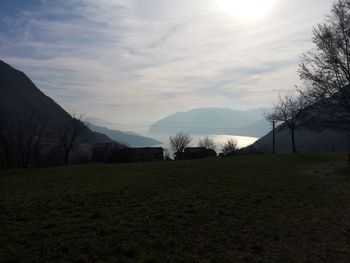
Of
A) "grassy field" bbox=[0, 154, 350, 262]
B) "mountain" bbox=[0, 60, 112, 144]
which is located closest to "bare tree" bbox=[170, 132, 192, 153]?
"mountain" bbox=[0, 60, 112, 144]

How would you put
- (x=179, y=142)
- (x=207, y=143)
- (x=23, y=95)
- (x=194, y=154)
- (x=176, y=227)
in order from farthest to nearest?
1. (x=23, y=95)
2. (x=207, y=143)
3. (x=179, y=142)
4. (x=194, y=154)
5. (x=176, y=227)

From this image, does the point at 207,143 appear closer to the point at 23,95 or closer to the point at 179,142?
the point at 179,142

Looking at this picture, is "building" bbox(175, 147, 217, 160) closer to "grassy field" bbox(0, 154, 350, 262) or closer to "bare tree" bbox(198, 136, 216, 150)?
"bare tree" bbox(198, 136, 216, 150)

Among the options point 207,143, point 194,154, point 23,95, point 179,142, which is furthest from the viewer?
point 23,95

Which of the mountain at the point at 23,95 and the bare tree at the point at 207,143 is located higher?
the mountain at the point at 23,95

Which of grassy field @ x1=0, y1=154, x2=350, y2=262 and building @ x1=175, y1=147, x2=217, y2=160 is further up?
building @ x1=175, y1=147, x2=217, y2=160

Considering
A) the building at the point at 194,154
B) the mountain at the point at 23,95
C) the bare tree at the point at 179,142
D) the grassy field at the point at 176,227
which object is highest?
the mountain at the point at 23,95

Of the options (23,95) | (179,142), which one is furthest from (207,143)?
(23,95)

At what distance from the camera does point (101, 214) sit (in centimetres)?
1015

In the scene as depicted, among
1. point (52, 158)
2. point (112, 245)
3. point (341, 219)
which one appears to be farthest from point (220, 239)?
point (52, 158)

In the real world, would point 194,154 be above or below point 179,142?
below

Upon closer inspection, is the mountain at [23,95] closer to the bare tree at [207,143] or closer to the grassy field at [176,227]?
the bare tree at [207,143]

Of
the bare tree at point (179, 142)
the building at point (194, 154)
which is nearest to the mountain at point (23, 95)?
the bare tree at point (179, 142)

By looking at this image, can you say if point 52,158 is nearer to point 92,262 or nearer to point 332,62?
point 332,62
